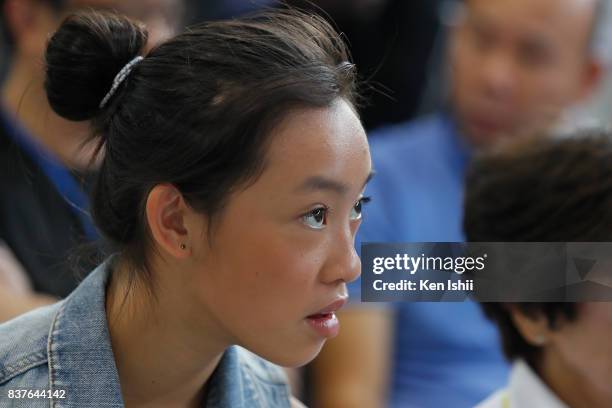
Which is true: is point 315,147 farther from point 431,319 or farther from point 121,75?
point 431,319

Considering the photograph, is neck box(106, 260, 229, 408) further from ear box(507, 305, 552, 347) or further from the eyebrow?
ear box(507, 305, 552, 347)

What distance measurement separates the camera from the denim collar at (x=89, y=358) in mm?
786

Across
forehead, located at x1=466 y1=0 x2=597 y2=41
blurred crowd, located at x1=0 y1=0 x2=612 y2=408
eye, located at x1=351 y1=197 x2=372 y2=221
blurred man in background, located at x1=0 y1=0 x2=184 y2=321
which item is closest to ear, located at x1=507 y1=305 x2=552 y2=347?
blurred crowd, located at x1=0 y1=0 x2=612 y2=408

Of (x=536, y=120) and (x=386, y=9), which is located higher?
(x=386, y=9)

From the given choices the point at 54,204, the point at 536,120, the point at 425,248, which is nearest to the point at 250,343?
the point at 425,248

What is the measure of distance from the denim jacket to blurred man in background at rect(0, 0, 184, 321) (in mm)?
208

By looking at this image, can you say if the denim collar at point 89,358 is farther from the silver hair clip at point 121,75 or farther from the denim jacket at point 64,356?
the silver hair clip at point 121,75

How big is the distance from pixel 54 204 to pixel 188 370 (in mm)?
381

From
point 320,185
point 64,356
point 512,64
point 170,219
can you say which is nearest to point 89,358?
point 64,356

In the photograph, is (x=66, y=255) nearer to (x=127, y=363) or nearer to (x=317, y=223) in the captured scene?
(x=127, y=363)

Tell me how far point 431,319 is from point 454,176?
23 cm

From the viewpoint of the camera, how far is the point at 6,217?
1.17m

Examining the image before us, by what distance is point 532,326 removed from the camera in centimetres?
93

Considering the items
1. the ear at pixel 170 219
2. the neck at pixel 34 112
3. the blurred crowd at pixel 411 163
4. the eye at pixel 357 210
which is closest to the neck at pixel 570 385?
the blurred crowd at pixel 411 163
